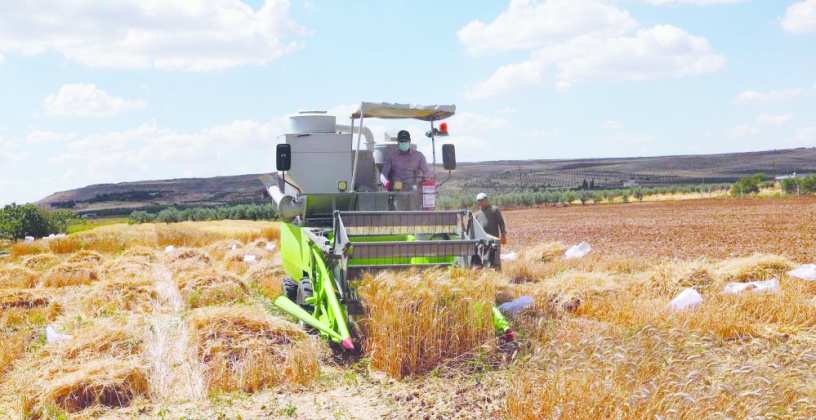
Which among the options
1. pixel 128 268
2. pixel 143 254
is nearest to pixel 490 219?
pixel 128 268

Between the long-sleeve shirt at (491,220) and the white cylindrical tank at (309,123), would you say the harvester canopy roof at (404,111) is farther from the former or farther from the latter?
the long-sleeve shirt at (491,220)

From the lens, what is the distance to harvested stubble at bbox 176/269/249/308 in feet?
38.3

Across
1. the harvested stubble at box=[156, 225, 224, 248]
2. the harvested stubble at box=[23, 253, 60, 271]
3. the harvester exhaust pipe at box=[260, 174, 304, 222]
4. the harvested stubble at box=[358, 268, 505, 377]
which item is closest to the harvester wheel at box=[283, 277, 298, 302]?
the harvester exhaust pipe at box=[260, 174, 304, 222]

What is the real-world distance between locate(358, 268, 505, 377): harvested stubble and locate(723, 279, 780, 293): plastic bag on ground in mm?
4642

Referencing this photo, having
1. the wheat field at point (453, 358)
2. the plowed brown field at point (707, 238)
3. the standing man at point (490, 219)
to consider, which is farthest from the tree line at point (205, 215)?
the wheat field at point (453, 358)

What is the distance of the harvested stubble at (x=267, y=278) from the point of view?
1258cm

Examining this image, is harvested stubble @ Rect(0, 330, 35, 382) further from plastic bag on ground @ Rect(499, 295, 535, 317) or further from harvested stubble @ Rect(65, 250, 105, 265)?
harvested stubble @ Rect(65, 250, 105, 265)

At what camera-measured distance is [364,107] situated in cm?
912

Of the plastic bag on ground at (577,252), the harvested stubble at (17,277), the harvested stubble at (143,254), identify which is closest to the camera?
the harvested stubble at (17,277)

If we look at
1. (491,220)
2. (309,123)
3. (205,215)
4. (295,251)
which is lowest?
(205,215)

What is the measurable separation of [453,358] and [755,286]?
19.1 ft

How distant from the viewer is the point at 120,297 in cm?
1146

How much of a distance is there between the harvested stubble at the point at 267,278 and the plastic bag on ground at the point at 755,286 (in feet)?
23.0

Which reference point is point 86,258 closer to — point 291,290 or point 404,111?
point 291,290
